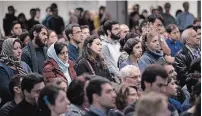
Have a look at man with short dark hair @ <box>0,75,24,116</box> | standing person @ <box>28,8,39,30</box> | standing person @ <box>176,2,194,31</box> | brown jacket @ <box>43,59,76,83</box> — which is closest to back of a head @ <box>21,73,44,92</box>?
man with short dark hair @ <box>0,75,24,116</box>

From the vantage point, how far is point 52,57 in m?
9.44

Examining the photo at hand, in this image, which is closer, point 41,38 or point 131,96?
point 131,96

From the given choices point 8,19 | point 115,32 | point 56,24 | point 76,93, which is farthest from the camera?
point 8,19

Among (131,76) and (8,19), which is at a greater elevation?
(131,76)

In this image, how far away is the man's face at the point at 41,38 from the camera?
10477 millimetres

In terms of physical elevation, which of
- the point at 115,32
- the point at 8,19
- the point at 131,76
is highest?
the point at 131,76

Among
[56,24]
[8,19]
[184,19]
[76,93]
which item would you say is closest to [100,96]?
[76,93]

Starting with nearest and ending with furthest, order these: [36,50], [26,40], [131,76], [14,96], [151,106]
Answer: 1. [151,106]
2. [14,96]
3. [131,76]
4. [36,50]
5. [26,40]

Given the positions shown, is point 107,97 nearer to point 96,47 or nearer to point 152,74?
point 152,74

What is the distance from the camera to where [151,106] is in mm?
5941

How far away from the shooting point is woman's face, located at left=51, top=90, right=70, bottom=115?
6.93 m

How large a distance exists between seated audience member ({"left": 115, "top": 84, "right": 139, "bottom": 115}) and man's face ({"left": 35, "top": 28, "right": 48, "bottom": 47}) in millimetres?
3346

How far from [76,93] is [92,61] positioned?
248cm

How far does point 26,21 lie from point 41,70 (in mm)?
8106
